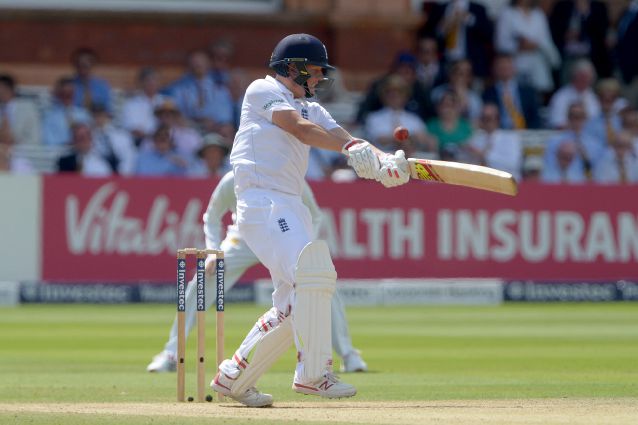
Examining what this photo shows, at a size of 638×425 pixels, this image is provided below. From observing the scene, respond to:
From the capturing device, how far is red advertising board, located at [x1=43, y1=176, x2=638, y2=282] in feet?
46.0

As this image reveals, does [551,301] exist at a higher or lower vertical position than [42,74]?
lower

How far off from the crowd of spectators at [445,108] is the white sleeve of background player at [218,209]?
567cm

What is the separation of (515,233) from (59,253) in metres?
4.31

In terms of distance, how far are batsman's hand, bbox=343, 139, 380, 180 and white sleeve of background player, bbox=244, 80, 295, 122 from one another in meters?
0.32

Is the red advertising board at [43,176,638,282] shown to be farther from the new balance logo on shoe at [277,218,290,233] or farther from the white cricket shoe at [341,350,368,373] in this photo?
the new balance logo on shoe at [277,218,290,233]

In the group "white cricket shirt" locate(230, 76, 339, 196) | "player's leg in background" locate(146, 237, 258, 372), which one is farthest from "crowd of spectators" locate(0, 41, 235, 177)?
"white cricket shirt" locate(230, 76, 339, 196)

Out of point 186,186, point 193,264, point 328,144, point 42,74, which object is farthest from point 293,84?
point 42,74

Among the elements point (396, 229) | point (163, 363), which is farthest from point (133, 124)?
point (163, 363)

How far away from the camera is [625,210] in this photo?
15109 mm

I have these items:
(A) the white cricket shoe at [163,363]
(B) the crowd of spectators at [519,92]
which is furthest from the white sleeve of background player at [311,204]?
(B) the crowd of spectators at [519,92]

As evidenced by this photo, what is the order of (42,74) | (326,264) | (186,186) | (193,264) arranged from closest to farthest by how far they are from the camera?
1. (326,264)
2. (193,264)
3. (186,186)
4. (42,74)

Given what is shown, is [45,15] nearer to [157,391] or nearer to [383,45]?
[383,45]

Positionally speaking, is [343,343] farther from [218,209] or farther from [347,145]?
[347,145]

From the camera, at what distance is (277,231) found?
6.19m
